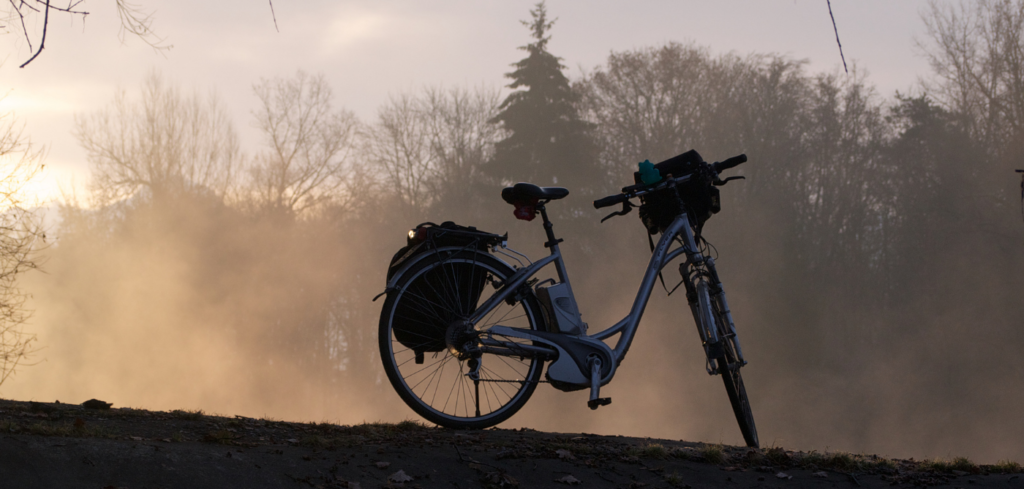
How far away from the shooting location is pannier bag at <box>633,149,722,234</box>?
12.1ft

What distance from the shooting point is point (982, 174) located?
65.1 ft

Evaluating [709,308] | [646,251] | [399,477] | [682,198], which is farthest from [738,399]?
[646,251]

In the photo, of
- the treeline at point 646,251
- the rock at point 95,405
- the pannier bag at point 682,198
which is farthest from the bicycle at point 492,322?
the treeline at point 646,251

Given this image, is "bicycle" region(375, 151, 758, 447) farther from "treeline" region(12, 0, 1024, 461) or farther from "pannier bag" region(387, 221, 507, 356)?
"treeline" region(12, 0, 1024, 461)

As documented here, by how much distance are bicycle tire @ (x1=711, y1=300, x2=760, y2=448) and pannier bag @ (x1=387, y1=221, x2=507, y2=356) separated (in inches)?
48.4

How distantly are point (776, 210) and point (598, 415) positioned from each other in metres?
8.90

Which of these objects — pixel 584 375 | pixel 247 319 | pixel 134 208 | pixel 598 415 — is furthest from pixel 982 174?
pixel 134 208

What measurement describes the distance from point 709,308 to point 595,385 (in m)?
0.80

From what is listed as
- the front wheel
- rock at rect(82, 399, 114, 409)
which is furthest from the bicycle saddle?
rock at rect(82, 399, 114, 409)

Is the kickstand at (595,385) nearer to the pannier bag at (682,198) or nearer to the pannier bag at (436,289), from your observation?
the pannier bag at (436,289)

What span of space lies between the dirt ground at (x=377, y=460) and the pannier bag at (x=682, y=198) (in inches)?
46.7

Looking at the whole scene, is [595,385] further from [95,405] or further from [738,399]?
[95,405]

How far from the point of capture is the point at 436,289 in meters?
3.25

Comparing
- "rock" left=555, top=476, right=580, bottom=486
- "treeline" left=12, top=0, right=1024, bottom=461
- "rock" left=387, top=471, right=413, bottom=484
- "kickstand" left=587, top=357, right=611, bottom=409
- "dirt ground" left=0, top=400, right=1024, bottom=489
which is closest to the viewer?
"dirt ground" left=0, top=400, right=1024, bottom=489
